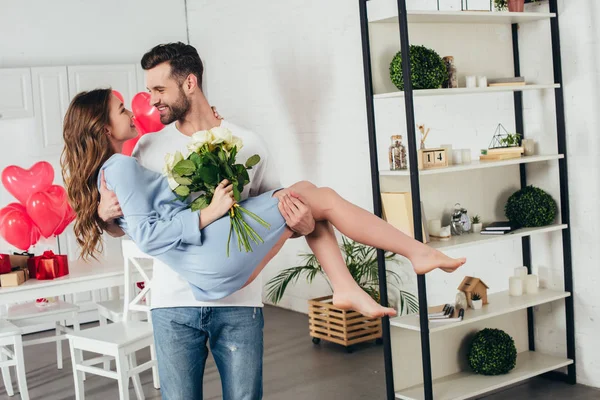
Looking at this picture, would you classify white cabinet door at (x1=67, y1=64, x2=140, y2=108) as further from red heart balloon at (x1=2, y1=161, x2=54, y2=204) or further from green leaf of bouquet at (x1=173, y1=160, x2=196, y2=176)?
green leaf of bouquet at (x1=173, y1=160, x2=196, y2=176)

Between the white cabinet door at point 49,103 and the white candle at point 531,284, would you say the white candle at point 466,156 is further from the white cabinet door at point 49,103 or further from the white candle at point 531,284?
the white cabinet door at point 49,103

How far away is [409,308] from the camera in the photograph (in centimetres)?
544

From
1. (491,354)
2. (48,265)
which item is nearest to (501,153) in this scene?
(491,354)

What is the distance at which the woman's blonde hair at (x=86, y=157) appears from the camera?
2480 mm

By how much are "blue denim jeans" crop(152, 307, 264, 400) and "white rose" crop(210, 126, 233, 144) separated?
21.1 inches

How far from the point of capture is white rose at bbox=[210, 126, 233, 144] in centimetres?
226

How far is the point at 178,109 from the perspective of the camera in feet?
8.02

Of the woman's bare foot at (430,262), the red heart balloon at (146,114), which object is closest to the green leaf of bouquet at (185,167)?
the woman's bare foot at (430,262)

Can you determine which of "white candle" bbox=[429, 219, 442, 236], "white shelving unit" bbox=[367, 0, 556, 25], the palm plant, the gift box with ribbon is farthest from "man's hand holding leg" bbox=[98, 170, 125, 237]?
the palm plant

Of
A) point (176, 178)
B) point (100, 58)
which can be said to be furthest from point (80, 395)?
point (100, 58)

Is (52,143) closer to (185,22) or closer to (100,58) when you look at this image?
(100,58)

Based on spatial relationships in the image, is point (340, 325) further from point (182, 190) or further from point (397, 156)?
point (182, 190)

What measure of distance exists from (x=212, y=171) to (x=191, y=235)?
200 millimetres

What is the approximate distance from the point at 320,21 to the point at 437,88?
2.41m
